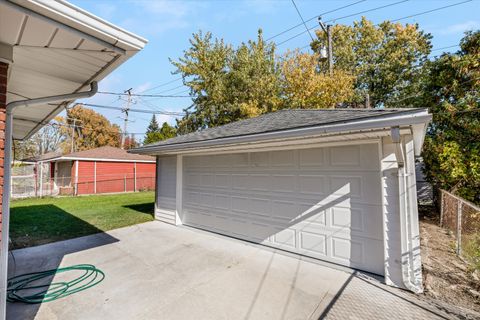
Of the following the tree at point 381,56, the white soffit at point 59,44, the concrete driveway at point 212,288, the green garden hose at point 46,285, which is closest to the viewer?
the white soffit at point 59,44

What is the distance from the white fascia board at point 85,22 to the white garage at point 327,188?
265 centimetres

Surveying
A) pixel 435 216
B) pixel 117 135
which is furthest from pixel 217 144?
pixel 117 135

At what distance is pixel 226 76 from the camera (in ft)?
56.5

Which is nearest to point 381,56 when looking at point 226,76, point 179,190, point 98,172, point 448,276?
point 226,76

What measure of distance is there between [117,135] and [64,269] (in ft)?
117

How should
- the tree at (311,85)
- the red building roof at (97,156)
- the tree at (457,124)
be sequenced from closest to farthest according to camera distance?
the tree at (457,124) < the tree at (311,85) < the red building roof at (97,156)

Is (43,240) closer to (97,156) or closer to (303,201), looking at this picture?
(303,201)

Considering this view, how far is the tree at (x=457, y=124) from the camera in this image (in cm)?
788

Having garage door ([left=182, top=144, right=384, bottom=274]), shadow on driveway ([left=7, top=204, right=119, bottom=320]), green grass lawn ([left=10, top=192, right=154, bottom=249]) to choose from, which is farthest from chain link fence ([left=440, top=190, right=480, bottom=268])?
green grass lawn ([left=10, top=192, right=154, bottom=249])

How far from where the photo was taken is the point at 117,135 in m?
36.2

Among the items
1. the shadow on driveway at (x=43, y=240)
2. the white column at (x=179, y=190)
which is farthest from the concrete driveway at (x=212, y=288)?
the white column at (x=179, y=190)

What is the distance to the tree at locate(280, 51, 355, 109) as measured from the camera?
1368cm

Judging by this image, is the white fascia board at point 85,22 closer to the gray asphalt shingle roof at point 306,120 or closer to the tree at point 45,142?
the gray asphalt shingle roof at point 306,120

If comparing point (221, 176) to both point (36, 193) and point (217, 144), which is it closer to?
point (217, 144)
